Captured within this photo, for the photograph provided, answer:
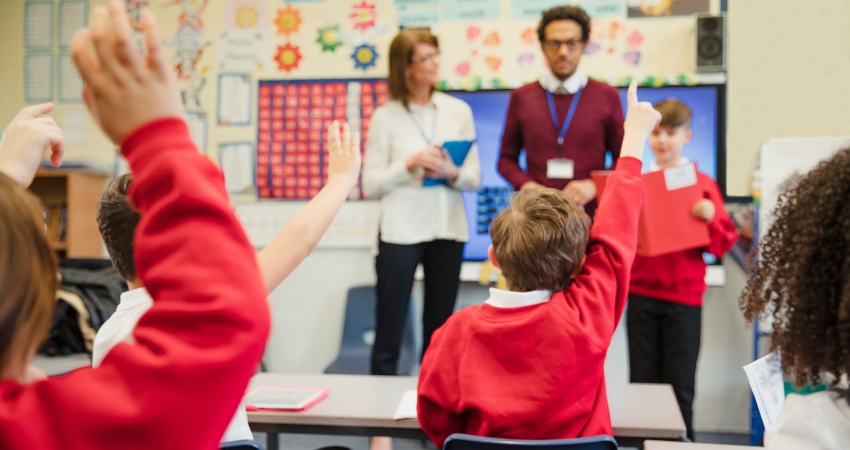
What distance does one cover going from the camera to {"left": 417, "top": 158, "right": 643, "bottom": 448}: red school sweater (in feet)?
4.32

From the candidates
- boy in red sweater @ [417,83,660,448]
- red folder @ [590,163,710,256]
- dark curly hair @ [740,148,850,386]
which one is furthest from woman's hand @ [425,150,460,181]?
dark curly hair @ [740,148,850,386]

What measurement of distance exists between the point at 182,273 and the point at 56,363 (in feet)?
10.3

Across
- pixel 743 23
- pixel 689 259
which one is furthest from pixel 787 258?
pixel 743 23

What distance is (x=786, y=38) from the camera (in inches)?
132

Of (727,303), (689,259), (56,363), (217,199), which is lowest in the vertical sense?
(56,363)

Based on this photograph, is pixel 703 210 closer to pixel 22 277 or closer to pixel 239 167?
pixel 22 277

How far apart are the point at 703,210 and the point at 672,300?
41 centimetres

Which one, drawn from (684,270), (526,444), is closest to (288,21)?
(684,270)

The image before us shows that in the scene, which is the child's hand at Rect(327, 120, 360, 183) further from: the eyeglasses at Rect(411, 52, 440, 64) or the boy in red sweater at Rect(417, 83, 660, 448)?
the eyeglasses at Rect(411, 52, 440, 64)

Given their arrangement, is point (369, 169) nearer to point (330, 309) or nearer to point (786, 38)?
point (330, 309)

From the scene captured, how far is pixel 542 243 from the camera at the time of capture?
4.69 feet

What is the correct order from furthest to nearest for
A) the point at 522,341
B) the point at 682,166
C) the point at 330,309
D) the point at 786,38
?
the point at 330,309
the point at 786,38
the point at 682,166
the point at 522,341

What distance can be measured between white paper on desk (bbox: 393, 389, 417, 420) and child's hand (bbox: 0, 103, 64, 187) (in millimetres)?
933

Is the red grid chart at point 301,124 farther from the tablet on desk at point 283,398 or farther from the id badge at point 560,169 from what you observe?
the tablet on desk at point 283,398
